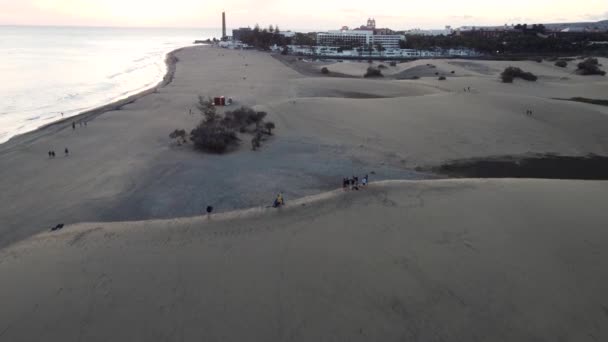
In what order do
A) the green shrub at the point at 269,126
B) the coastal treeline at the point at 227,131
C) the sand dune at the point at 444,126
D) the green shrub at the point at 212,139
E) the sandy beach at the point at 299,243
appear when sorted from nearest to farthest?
the sandy beach at the point at 299,243
the green shrub at the point at 212,139
the coastal treeline at the point at 227,131
the sand dune at the point at 444,126
the green shrub at the point at 269,126

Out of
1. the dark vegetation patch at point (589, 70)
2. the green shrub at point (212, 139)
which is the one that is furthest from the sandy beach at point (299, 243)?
the dark vegetation patch at point (589, 70)

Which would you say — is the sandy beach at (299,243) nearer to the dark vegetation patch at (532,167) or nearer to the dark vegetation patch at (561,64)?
the dark vegetation patch at (532,167)

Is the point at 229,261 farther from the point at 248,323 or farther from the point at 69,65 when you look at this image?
the point at 69,65

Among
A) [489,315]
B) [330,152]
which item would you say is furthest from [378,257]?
[330,152]

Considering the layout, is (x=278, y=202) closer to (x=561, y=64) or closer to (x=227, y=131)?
(x=227, y=131)

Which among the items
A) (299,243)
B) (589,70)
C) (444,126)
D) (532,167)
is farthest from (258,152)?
(589,70)
